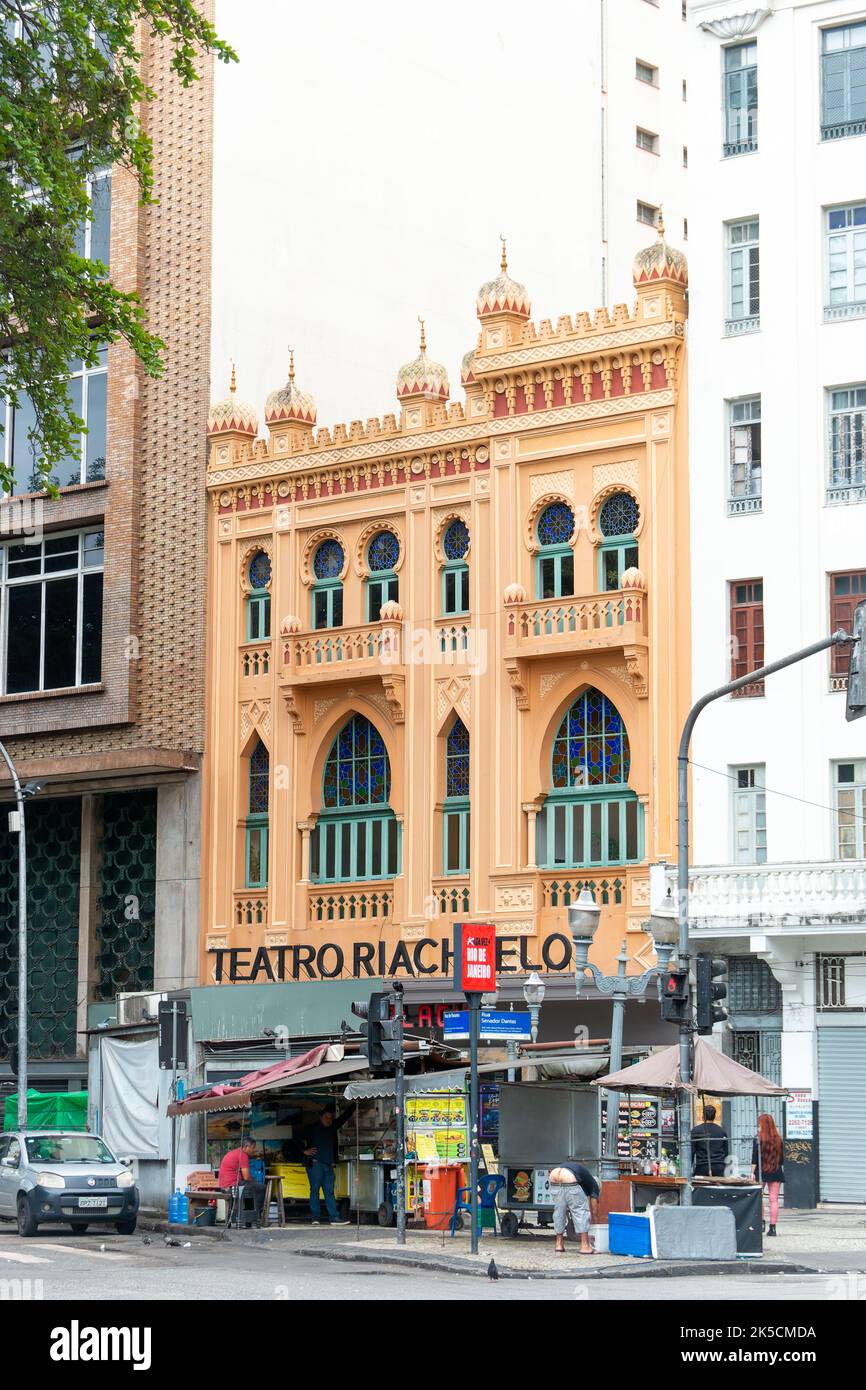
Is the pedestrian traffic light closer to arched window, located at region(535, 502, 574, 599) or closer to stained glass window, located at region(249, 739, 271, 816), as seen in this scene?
arched window, located at region(535, 502, 574, 599)

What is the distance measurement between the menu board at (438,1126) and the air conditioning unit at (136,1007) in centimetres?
847

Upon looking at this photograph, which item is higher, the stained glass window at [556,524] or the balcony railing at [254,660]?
the stained glass window at [556,524]

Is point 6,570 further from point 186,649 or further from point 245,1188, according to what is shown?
point 245,1188

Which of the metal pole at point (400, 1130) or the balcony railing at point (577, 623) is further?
the balcony railing at point (577, 623)

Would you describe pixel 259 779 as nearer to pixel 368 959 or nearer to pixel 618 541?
pixel 368 959

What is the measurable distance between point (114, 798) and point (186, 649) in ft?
11.8

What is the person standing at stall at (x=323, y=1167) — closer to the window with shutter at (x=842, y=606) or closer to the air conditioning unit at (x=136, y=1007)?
the air conditioning unit at (x=136, y=1007)

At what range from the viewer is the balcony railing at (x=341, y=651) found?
3794 cm

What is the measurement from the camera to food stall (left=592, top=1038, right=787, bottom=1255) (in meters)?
25.1

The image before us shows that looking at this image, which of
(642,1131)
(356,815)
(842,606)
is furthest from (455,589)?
(642,1131)

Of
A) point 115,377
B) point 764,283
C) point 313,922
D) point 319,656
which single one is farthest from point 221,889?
point 764,283

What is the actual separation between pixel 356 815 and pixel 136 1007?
211 inches

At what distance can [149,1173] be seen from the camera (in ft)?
125

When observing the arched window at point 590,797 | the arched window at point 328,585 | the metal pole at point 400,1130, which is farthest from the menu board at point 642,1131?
the arched window at point 328,585
